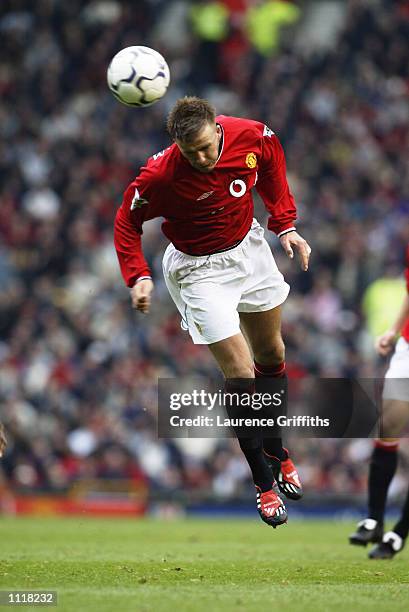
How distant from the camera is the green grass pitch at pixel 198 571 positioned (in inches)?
245

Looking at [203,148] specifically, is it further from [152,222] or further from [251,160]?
[152,222]

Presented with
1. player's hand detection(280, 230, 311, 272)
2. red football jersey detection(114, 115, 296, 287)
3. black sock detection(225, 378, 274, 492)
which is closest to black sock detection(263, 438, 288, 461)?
black sock detection(225, 378, 274, 492)

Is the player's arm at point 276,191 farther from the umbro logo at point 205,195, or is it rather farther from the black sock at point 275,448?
the black sock at point 275,448

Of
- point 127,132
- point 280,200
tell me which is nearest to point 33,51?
point 127,132

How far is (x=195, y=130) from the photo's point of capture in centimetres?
729

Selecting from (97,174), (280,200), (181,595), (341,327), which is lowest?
(341,327)

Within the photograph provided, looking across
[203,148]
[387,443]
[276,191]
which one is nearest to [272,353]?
[276,191]

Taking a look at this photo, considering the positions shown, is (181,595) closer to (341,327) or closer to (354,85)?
(341,327)

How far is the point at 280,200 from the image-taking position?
8289mm

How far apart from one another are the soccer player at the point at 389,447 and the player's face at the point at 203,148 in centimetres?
214

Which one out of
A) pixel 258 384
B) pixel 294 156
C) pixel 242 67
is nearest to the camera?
pixel 258 384

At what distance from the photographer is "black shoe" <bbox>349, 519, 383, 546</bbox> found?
8984mm

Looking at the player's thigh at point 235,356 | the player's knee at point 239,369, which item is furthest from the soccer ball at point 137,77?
the player's knee at point 239,369

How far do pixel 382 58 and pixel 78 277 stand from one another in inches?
285
